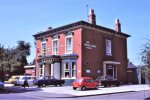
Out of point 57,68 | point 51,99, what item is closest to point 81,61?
point 57,68

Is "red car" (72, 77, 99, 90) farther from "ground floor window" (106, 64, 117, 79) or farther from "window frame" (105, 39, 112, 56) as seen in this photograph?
"window frame" (105, 39, 112, 56)

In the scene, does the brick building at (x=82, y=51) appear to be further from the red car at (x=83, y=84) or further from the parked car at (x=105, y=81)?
the red car at (x=83, y=84)

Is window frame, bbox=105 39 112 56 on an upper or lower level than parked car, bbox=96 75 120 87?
upper

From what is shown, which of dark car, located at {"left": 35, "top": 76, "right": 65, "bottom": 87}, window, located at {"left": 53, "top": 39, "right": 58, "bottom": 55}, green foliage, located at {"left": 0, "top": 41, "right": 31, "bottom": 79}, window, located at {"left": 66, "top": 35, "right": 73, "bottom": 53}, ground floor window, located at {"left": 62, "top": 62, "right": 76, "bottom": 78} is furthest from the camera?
green foliage, located at {"left": 0, "top": 41, "right": 31, "bottom": 79}

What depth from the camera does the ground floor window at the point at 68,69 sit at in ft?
127

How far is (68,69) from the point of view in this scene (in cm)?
3922

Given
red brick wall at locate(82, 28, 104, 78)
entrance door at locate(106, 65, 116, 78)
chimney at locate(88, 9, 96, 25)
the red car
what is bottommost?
the red car

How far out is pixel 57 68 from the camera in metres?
41.2

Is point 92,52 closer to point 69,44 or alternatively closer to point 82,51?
point 82,51

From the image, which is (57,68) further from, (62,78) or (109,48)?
(109,48)

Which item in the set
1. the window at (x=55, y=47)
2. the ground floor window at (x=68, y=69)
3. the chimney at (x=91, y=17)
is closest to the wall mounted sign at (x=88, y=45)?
the ground floor window at (x=68, y=69)

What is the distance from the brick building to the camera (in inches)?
1500

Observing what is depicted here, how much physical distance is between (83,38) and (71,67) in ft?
14.1

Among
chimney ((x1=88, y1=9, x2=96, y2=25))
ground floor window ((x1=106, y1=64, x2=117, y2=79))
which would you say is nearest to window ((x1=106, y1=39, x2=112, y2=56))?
ground floor window ((x1=106, y1=64, x2=117, y2=79))
